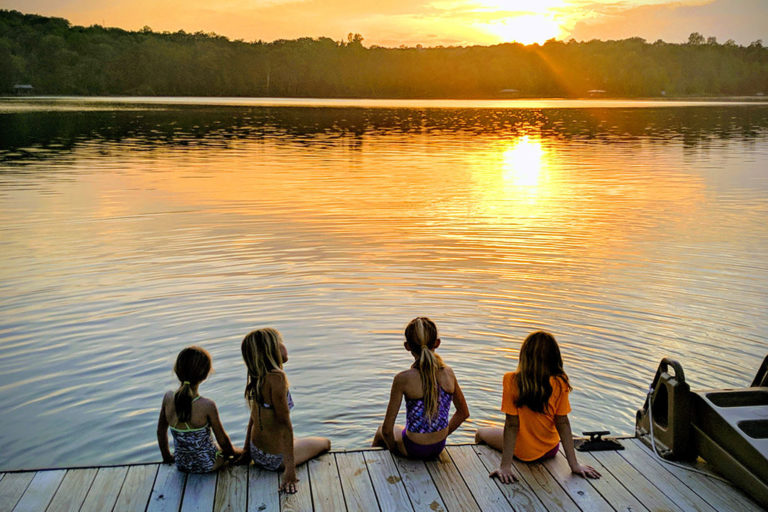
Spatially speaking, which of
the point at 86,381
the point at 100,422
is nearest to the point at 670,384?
the point at 100,422

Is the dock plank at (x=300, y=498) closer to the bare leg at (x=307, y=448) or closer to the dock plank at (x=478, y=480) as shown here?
the bare leg at (x=307, y=448)

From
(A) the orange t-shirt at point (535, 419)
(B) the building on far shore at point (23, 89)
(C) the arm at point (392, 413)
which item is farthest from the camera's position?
(B) the building on far shore at point (23, 89)

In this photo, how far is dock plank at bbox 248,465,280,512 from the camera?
174 inches

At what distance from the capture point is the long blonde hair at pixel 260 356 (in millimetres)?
4492

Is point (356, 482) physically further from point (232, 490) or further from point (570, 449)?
point (570, 449)

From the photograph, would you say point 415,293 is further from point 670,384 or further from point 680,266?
point 670,384

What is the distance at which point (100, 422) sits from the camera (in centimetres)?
664

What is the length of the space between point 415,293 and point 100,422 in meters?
4.66

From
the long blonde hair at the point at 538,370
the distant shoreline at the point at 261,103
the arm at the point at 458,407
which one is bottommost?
the arm at the point at 458,407

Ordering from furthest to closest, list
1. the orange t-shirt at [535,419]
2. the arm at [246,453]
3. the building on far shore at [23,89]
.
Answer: the building on far shore at [23,89]
the arm at [246,453]
the orange t-shirt at [535,419]

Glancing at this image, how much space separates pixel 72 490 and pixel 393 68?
19265cm

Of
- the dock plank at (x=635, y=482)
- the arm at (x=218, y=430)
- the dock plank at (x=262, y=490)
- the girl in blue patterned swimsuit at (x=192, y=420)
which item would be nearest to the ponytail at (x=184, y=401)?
the girl in blue patterned swimsuit at (x=192, y=420)

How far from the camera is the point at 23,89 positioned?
474 feet

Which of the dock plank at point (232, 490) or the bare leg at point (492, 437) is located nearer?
the dock plank at point (232, 490)
